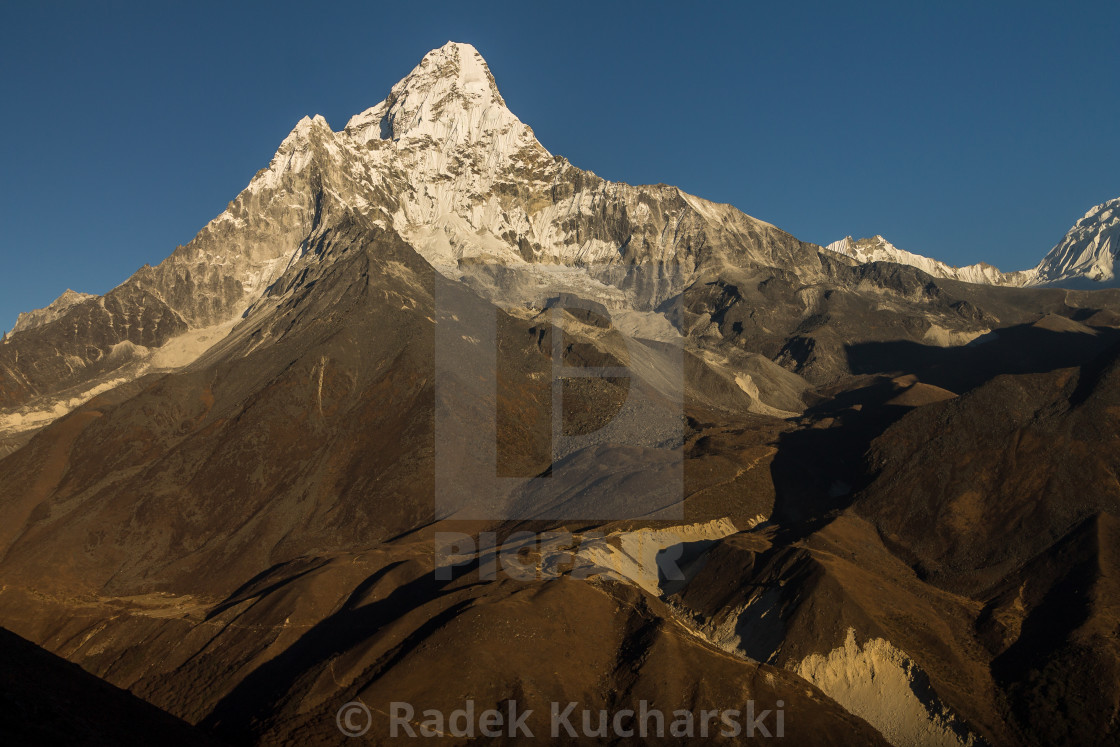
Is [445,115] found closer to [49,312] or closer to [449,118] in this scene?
[449,118]

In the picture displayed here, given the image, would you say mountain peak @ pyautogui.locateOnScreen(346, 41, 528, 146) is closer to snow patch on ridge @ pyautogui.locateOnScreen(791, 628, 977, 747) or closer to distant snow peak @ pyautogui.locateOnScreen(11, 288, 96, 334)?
distant snow peak @ pyautogui.locateOnScreen(11, 288, 96, 334)

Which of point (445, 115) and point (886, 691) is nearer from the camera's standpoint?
point (886, 691)

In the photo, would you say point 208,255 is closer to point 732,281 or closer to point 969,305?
point 732,281

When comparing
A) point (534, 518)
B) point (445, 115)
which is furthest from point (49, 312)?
point (534, 518)

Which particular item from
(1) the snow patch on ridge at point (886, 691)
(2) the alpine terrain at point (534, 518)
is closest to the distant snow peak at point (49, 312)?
(2) the alpine terrain at point (534, 518)

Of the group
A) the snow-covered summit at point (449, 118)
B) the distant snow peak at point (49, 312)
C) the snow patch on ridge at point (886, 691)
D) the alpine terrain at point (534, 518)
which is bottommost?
the snow patch on ridge at point (886, 691)

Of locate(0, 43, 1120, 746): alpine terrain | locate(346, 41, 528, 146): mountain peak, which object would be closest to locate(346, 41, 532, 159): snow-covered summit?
locate(346, 41, 528, 146): mountain peak

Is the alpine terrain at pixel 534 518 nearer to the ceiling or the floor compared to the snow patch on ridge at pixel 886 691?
nearer to the ceiling

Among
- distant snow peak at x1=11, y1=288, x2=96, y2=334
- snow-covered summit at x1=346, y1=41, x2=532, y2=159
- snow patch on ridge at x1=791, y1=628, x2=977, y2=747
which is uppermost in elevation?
snow-covered summit at x1=346, y1=41, x2=532, y2=159

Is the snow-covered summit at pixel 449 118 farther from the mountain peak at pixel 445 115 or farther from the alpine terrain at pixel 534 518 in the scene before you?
the alpine terrain at pixel 534 518
